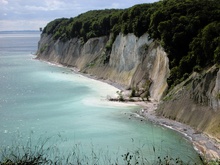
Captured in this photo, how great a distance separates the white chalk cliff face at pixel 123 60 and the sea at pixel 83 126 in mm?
4003

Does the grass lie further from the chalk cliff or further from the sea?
the chalk cliff

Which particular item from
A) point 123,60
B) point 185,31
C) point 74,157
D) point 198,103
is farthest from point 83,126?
point 123,60

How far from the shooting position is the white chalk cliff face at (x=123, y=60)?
48156mm

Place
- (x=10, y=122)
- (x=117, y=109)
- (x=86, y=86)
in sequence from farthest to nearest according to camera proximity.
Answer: (x=86, y=86) → (x=117, y=109) → (x=10, y=122)

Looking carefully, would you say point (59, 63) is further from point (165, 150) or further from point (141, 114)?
point (165, 150)

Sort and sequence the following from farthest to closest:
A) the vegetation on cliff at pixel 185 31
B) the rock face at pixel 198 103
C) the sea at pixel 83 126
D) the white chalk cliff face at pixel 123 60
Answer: the white chalk cliff face at pixel 123 60
the vegetation on cliff at pixel 185 31
the rock face at pixel 198 103
the sea at pixel 83 126

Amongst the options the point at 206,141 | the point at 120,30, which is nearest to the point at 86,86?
the point at 120,30

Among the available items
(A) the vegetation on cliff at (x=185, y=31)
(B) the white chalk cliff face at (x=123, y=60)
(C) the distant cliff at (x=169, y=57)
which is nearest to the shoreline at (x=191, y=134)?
(C) the distant cliff at (x=169, y=57)

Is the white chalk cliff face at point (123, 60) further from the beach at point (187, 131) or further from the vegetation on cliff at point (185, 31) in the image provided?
the beach at point (187, 131)

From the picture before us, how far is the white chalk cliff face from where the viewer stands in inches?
1896

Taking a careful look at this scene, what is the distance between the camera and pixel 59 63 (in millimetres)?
97250

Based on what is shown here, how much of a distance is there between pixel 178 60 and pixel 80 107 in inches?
495

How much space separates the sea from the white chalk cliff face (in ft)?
13.1

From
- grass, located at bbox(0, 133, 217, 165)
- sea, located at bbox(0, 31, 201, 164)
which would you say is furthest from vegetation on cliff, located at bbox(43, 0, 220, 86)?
grass, located at bbox(0, 133, 217, 165)
